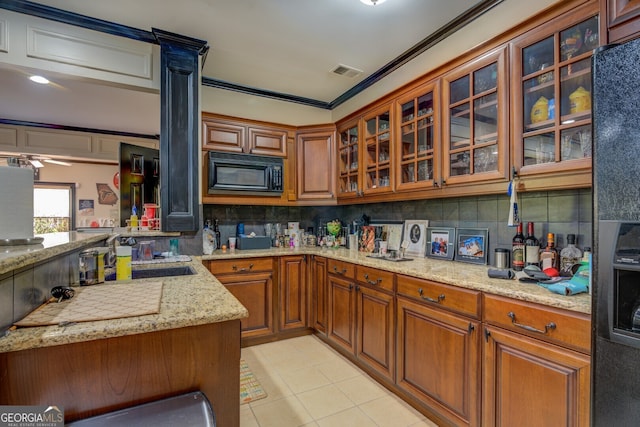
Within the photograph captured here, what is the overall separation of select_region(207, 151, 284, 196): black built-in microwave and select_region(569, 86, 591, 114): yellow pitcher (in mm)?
2394

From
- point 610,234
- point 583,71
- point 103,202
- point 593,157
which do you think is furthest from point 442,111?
point 103,202

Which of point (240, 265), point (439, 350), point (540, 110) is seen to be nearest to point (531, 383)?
point (439, 350)

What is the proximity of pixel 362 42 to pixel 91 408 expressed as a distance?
2749 mm

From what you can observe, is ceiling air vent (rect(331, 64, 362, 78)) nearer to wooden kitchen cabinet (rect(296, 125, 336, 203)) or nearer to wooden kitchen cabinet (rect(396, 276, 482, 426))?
wooden kitchen cabinet (rect(296, 125, 336, 203))

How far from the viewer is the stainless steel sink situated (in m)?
2.01

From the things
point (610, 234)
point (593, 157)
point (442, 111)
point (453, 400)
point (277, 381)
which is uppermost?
point (442, 111)

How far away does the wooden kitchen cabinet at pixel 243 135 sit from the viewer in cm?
299

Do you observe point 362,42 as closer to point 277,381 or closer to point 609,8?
point 609,8

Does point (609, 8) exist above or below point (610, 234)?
above

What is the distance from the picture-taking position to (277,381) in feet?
7.68

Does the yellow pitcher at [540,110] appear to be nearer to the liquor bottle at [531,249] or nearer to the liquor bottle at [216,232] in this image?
the liquor bottle at [531,249]

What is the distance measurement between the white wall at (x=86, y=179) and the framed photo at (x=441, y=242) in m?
6.06

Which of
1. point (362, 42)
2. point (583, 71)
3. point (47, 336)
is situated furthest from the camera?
point (362, 42)

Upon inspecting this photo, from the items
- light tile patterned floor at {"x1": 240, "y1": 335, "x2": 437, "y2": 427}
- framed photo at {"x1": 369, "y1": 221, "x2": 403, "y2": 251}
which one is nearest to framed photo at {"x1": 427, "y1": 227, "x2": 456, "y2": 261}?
framed photo at {"x1": 369, "y1": 221, "x2": 403, "y2": 251}
